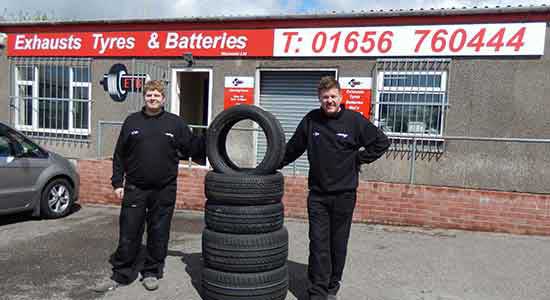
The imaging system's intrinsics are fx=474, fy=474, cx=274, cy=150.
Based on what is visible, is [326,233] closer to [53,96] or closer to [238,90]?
[238,90]

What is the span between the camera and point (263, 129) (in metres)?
4.11

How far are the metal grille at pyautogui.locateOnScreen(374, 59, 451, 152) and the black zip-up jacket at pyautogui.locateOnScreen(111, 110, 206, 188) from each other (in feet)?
15.5

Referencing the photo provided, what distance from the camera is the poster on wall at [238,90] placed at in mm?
9367

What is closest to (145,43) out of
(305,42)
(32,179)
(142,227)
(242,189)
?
(305,42)

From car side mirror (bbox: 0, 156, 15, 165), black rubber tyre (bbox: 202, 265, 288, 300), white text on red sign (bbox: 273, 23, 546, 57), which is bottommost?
black rubber tyre (bbox: 202, 265, 288, 300)

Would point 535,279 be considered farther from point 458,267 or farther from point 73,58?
point 73,58

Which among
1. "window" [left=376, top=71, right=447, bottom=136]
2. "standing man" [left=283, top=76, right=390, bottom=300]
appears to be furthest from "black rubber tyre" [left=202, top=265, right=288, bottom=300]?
"window" [left=376, top=71, right=447, bottom=136]

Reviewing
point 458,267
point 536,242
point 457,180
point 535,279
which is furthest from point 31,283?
point 457,180

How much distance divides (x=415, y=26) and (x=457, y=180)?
9.06 ft

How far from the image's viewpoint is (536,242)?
20.6 ft

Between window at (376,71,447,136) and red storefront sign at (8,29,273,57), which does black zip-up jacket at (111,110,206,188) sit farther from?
red storefront sign at (8,29,273,57)

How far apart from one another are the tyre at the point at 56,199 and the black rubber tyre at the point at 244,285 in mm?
4175

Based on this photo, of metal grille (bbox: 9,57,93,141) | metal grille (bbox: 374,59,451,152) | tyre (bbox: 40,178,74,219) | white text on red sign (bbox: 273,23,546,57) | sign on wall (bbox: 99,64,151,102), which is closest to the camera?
tyre (bbox: 40,178,74,219)

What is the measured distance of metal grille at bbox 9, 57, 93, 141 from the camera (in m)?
10.5
